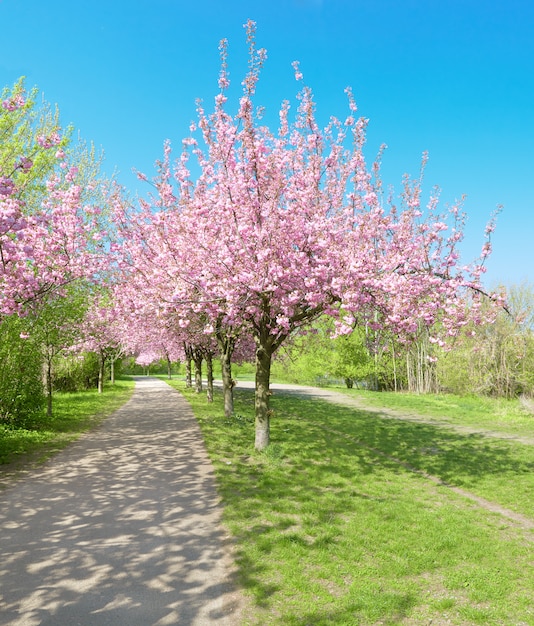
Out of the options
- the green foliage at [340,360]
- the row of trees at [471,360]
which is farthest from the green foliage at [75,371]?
the green foliage at [340,360]

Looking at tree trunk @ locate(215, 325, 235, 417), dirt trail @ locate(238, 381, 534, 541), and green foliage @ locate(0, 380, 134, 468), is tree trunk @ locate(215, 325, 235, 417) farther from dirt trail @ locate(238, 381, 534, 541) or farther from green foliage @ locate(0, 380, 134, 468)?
green foliage @ locate(0, 380, 134, 468)

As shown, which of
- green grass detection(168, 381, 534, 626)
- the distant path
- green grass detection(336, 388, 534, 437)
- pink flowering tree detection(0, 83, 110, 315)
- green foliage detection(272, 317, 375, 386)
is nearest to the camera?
green grass detection(168, 381, 534, 626)

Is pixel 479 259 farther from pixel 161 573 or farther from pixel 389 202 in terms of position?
pixel 161 573

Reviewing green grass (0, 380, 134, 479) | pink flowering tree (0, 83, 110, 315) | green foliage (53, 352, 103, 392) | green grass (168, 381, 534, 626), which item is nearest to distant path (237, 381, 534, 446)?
green grass (168, 381, 534, 626)

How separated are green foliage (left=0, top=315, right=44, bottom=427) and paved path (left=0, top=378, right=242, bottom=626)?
4187 mm

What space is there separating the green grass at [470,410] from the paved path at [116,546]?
47.9 ft

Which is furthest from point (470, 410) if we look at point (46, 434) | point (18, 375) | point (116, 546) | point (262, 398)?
point (116, 546)

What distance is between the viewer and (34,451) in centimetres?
1287

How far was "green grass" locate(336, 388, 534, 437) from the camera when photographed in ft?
66.5

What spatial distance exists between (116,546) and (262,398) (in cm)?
657

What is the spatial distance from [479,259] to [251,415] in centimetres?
1269

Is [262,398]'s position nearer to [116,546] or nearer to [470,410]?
[116,546]

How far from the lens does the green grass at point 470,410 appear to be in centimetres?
2027

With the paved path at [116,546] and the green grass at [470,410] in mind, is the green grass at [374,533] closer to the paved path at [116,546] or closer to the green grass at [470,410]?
the paved path at [116,546]
